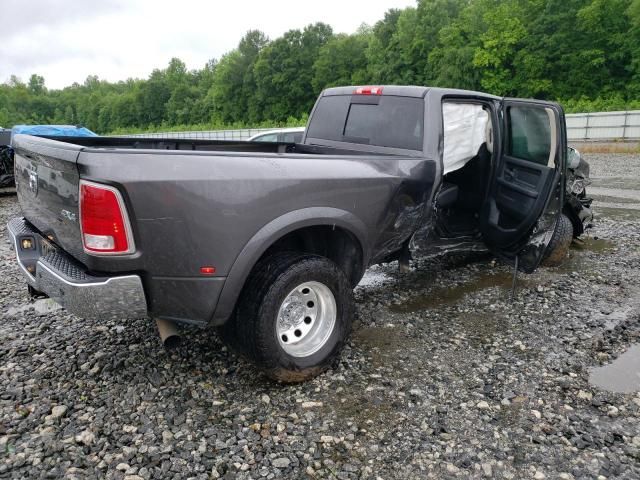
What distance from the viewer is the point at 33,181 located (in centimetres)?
315

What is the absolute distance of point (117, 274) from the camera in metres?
2.62

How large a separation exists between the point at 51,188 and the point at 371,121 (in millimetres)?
2714

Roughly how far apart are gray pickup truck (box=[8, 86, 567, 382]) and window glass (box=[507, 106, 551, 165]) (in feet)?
0.05

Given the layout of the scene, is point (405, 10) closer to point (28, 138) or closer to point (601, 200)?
point (601, 200)

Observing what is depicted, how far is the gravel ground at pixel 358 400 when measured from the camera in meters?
2.54

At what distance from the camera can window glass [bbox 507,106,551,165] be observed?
4.31 metres

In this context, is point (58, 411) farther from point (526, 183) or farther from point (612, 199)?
point (612, 199)

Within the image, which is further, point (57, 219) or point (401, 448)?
point (57, 219)

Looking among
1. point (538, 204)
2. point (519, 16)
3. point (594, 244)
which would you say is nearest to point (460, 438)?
point (538, 204)

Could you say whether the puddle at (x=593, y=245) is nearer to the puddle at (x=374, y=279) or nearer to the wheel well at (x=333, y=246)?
the puddle at (x=374, y=279)

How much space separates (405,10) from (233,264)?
60.4 meters

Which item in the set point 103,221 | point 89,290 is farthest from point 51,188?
point 89,290

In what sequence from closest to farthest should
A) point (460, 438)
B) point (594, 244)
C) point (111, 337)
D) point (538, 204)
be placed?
point (460, 438) < point (111, 337) < point (538, 204) < point (594, 244)

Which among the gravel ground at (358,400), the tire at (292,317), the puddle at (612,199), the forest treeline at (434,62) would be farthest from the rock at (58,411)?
the forest treeline at (434,62)
